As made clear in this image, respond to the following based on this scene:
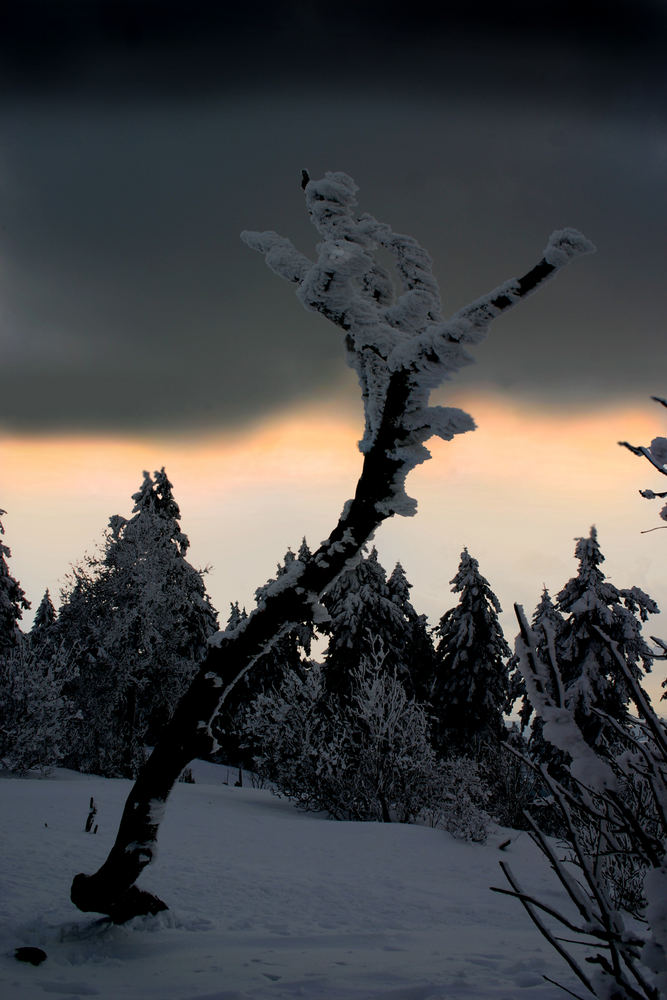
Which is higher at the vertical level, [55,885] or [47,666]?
[47,666]

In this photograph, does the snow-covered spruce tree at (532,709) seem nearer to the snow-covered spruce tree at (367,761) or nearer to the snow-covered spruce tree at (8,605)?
the snow-covered spruce tree at (367,761)

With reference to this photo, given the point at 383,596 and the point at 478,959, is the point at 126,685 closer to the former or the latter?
the point at 383,596

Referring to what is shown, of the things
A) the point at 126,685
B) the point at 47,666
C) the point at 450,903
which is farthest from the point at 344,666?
the point at 450,903

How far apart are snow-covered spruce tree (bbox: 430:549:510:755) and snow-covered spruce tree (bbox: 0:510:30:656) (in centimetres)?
1656

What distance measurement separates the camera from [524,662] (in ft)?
6.28

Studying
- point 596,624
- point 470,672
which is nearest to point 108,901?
point 596,624

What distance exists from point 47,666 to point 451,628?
16.9 m

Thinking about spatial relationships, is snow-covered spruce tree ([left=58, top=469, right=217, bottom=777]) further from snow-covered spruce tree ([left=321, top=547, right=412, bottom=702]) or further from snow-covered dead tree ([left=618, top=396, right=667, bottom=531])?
snow-covered dead tree ([left=618, top=396, right=667, bottom=531])

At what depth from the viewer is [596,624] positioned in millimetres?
18438

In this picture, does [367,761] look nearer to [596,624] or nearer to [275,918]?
[596,624]

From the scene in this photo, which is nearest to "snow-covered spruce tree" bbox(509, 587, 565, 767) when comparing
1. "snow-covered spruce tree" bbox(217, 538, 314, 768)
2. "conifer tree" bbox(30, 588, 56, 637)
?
"snow-covered spruce tree" bbox(217, 538, 314, 768)

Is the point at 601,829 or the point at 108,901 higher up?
the point at 601,829

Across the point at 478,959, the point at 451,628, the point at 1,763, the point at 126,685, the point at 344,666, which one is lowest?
the point at 1,763

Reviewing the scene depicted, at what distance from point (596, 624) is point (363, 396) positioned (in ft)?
53.8
